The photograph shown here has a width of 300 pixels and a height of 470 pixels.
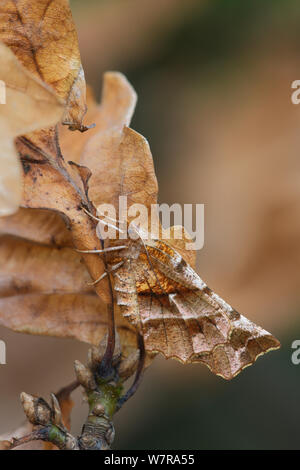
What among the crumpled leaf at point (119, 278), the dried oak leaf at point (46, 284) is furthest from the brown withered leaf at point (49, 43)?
the dried oak leaf at point (46, 284)

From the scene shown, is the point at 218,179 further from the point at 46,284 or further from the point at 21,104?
the point at 21,104

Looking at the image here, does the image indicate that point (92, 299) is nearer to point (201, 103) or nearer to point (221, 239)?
point (221, 239)

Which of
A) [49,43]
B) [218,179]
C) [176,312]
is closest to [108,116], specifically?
[49,43]

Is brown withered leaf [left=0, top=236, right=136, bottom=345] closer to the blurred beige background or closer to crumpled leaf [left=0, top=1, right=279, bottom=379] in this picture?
crumpled leaf [left=0, top=1, right=279, bottom=379]

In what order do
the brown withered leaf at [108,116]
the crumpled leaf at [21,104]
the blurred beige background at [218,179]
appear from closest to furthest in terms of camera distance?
1. the crumpled leaf at [21,104]
2. the brown withered leaf at [108,116]
3. the blurred beige background at [218,179]

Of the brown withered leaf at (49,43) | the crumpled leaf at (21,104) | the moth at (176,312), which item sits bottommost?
the moth at (176,312)

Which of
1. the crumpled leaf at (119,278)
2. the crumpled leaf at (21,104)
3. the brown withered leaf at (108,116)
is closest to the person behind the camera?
the crumpled leaf at (21,104)

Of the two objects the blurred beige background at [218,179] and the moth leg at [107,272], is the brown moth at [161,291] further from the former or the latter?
the blurred beige background at [218,179]

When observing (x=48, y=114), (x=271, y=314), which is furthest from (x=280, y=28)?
(x=48, y=114)
